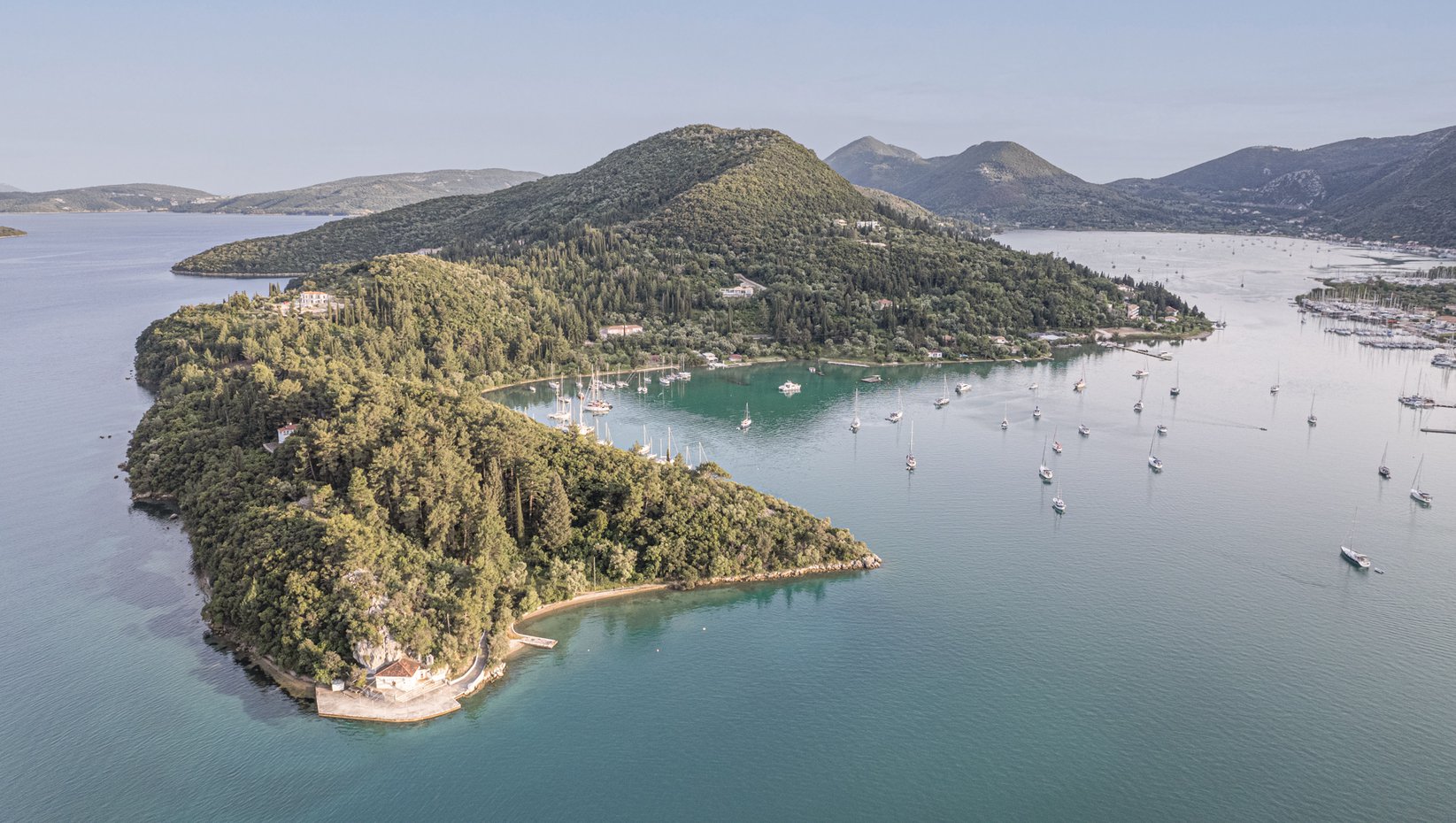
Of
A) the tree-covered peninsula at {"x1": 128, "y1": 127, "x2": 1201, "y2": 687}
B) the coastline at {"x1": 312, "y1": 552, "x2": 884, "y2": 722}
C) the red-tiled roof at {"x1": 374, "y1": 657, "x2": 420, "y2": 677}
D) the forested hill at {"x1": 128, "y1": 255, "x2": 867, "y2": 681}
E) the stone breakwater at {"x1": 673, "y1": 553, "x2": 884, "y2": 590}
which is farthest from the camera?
the stone breakwater at {"x1": 673, "y1": 553, "x2": 884, "y2": 590}

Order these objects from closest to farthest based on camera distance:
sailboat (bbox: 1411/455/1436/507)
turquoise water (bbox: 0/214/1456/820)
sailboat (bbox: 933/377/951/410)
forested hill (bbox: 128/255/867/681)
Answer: turquoise water (bbox: 0/214/1456/820) → forested hill (bbox: 128/255/867/681) → sailboat (bbox: 1411/455/1436/507) → sailboat (bbox: 933/377/951/410)

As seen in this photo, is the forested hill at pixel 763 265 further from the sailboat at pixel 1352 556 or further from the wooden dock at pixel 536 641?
the wooden dock at pixel 536 641

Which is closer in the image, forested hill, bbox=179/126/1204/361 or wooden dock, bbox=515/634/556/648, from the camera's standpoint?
wooden dock, bbox=515/634/556/648

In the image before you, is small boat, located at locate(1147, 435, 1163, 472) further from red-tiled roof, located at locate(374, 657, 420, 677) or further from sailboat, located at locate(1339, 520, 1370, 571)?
red-tiled roof, located at locate(374, 657, 420, 677)

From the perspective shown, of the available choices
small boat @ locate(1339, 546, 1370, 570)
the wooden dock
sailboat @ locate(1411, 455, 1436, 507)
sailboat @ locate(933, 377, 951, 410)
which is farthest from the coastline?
sailboat @ locate(1411, 455, 1436, 507)

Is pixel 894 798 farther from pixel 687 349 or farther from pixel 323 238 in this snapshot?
pixel 323 238

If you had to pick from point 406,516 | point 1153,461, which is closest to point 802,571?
point 406,516

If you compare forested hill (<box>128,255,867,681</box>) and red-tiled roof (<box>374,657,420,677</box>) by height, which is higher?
forested hill (<box>128,255,867,681</box>)
